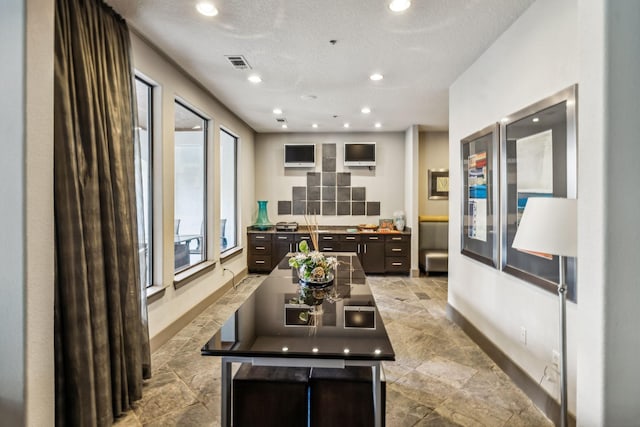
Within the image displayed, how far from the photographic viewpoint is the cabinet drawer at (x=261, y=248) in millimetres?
6309

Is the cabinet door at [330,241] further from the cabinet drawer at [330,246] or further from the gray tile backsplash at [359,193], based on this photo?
the gray tile backsplash at [359,193]

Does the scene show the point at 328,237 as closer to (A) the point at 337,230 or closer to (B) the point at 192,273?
(A) the point at 337,230

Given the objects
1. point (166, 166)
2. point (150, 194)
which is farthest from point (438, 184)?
point (150, 194)

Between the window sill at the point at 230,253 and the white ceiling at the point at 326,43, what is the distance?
A: 232 cm

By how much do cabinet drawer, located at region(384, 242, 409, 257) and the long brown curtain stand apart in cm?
452

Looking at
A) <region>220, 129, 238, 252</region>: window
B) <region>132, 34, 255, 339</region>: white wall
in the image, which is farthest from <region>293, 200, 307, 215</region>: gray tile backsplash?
<region>132, 34, 255, 339</region>: white wall

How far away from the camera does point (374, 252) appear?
20.2 ft

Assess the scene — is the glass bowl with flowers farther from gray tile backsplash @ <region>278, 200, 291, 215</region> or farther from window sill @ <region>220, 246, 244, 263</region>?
gray tile backsplash @ <region>278, 200, 291, 215</region>

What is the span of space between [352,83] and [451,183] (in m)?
1.67

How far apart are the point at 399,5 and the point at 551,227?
1769 mm

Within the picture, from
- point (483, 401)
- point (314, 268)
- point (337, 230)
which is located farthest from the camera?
point (337, 230)

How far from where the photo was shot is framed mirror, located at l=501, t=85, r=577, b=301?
74.2 inches

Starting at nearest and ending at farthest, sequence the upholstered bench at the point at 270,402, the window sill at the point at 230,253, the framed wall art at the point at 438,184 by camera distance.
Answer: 1. the upholstered bench at the point at 270,402
2. the window sill at the point at 230,253
3. the framed wall art at the point at 438,184

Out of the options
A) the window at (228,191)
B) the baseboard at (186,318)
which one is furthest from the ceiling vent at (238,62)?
the baseboard at (186,318)
